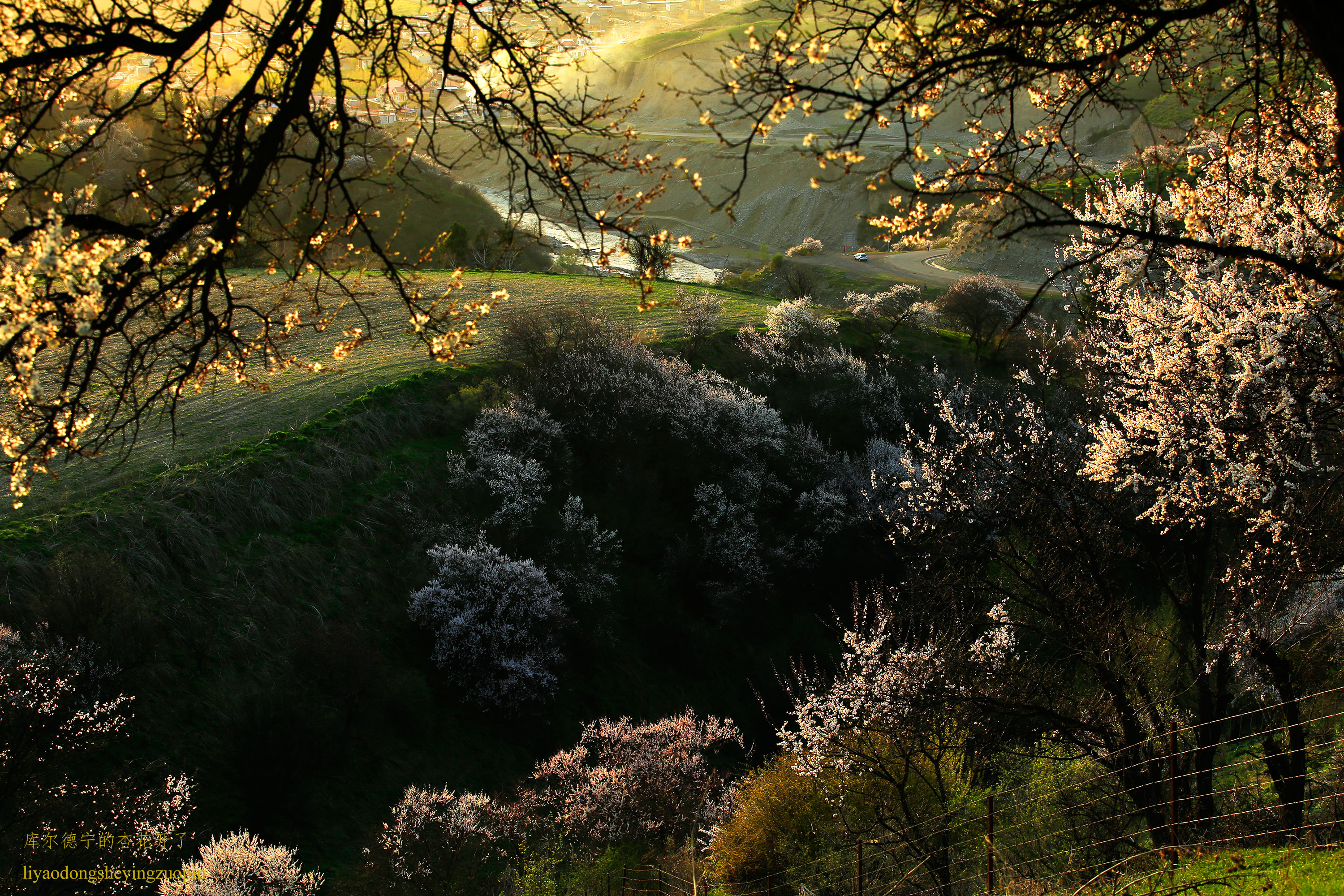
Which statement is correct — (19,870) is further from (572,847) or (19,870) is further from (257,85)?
(257,85)

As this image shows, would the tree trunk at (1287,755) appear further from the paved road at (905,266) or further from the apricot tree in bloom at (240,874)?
the paved road at (905,266)

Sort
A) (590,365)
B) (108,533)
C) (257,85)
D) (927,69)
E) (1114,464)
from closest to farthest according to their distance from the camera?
(927,69), (257,85), (1114,464), (108,533), (590,365)

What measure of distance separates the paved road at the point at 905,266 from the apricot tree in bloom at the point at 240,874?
1783 inches

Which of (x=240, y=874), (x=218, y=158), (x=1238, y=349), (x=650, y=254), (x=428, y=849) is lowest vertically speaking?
(x=428, y=849)

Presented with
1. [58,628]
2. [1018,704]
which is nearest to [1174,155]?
[1018,704]

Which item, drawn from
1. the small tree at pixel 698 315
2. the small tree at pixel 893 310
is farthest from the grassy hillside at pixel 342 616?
the small tree at pixel 893 310

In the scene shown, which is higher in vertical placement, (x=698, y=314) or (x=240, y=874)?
(x=698, y=314)

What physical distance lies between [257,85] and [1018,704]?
8559mm

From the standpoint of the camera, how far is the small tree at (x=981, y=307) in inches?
1415

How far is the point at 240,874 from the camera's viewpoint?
10055mm

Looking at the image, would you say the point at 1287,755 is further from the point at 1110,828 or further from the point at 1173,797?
the point at 1173,797

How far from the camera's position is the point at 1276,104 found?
5.17 m

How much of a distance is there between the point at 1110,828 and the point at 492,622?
13.2 metres

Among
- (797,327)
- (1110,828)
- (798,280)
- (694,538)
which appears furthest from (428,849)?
(798,280)
